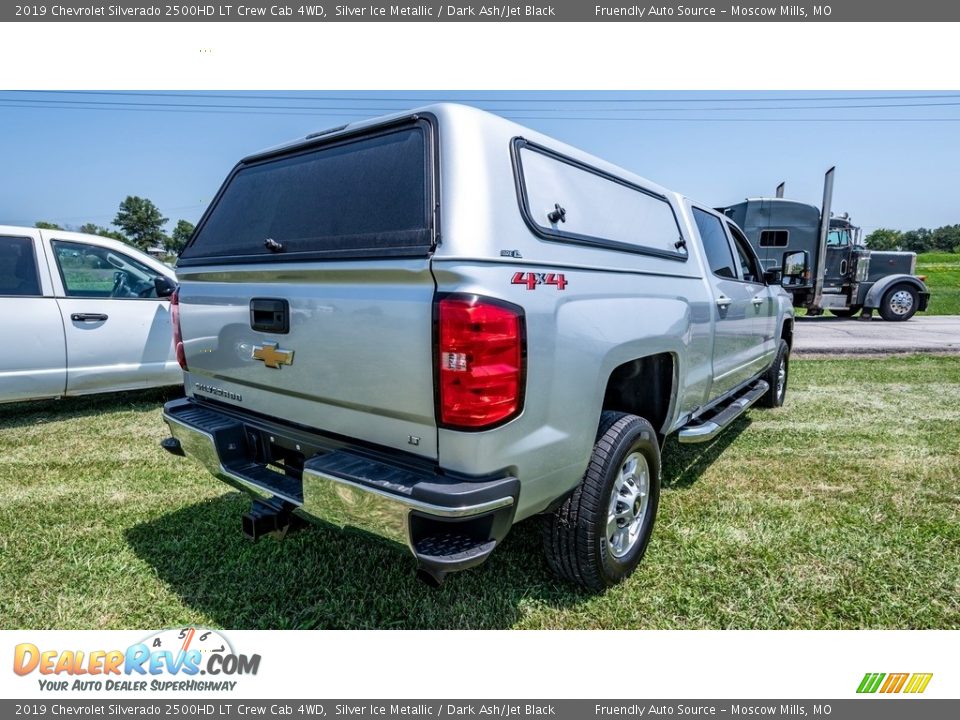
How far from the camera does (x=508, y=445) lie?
1.90 m

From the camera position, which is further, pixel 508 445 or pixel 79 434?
pixel 79 434

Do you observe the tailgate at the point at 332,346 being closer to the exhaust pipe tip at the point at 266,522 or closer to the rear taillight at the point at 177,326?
the rear taillight at the point at 177,326

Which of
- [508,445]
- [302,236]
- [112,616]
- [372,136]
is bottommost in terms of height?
[112,616]

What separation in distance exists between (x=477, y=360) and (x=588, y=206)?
117 cm

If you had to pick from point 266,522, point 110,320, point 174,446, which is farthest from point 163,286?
point 266,522

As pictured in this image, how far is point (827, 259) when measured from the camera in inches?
623

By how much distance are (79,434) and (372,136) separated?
4312 mm

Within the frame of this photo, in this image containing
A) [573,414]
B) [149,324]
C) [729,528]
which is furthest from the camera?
[149,324]

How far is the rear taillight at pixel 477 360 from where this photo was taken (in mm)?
1764

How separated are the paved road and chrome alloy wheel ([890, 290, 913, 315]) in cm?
40

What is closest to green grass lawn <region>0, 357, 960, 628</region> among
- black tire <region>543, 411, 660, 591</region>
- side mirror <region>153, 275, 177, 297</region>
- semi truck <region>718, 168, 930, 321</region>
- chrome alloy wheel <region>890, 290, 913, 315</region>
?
black tire <region>543, 411, 660, 591</region>

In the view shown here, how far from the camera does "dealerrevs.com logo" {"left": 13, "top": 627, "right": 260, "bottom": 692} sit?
2.04m

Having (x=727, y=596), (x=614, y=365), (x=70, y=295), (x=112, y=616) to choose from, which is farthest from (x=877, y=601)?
(x=70, y=295)

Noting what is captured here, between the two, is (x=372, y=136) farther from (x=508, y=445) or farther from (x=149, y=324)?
(x=149, y=324)
